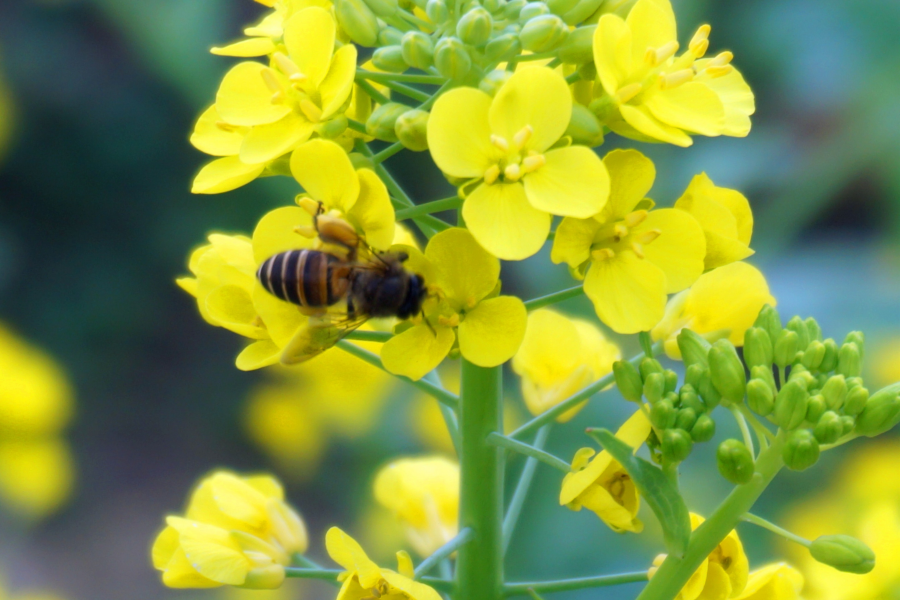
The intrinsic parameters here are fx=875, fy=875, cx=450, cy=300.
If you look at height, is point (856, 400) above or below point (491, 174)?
below

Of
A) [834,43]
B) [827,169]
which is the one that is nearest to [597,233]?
[827,169]

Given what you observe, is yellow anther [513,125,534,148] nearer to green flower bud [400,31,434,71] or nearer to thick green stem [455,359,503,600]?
green flower bud [400,31,434,71]

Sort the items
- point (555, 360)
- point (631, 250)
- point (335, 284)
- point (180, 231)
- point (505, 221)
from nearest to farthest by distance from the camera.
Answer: point (505, 221), point (631, 250), point (335, 284), point (555, 360), point (180, 231)

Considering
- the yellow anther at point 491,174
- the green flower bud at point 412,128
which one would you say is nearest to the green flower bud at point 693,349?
the yellow anther at point 491,174

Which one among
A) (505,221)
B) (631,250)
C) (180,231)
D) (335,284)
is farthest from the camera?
(180,231)

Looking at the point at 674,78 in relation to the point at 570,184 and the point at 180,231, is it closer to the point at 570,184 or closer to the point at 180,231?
the point at 570,184

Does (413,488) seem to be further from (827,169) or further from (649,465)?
(827,169)

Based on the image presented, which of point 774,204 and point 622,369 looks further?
point 774,204

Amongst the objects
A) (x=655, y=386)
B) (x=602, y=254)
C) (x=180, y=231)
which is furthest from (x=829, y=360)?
(x=180, y=231)
